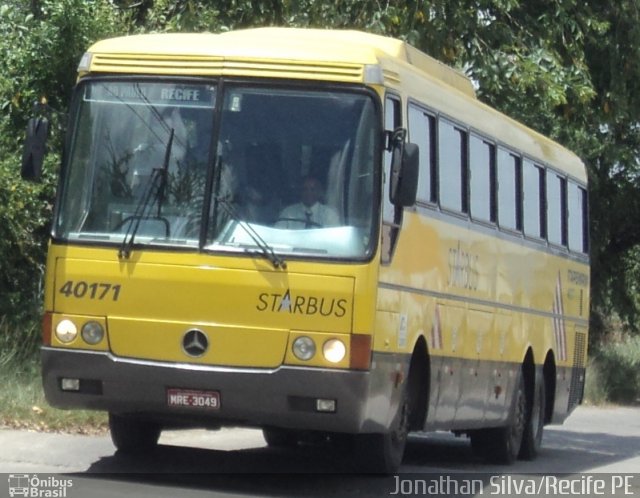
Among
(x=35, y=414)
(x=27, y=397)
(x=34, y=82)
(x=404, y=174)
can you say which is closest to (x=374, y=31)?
(x=34, y=82)

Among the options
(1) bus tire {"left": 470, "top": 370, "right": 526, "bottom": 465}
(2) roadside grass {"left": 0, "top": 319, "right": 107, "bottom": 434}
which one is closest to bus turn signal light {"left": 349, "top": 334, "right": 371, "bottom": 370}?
(2) roadside grass {"left": 0, "top": 319, "right": 107, "bottom": 434}

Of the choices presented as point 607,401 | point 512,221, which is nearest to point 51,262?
point 512,221

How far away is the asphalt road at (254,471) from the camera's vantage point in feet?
36.6

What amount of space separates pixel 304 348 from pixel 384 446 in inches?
63.0

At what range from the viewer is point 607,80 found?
20328 millimetres

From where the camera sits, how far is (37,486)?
10.6 m

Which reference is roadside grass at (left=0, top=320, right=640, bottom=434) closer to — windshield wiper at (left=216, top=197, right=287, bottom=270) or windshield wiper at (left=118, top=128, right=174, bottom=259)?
windshield wiper at (left=118, top=128, right=174, bottom=259)

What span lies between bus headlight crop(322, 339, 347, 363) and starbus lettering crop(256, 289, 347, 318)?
0.19 meters

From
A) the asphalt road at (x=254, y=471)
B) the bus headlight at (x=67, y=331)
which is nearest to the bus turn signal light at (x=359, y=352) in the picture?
the asphalt road at (x=254, y=471)

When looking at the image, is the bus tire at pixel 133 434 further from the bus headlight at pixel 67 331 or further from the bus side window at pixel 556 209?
the bus side window at pixel 556 209

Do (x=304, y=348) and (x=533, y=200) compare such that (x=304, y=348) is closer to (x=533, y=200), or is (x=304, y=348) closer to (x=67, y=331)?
(x=67, y=331)

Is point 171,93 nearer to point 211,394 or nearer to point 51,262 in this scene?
point 51,262

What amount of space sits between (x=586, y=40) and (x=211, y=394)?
9.85 metres

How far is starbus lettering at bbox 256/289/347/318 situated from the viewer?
10734 millimetres
